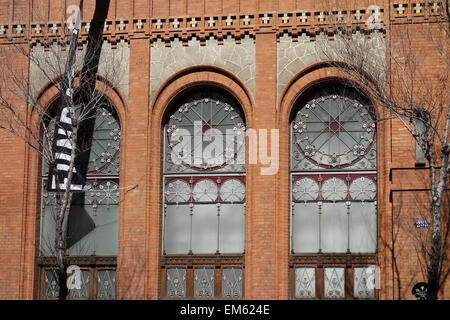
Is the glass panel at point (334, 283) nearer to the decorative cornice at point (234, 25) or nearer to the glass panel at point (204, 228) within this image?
the glass panel at point (204, 228)

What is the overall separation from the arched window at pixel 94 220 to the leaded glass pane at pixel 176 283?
149 centimetres

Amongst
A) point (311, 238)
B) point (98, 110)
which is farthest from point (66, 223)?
point (311, 238)

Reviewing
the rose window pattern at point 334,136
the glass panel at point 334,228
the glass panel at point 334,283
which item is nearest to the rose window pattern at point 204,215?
the rose window pattern at point 334,136

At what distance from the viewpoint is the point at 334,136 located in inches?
919

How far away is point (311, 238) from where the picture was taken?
75.6 ft

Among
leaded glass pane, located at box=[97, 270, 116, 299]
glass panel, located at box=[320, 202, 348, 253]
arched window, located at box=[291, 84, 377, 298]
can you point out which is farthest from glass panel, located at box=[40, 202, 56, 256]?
glass panel, located at box=[320, 202, 348, 253]

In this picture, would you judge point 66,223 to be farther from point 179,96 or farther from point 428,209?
point 428,209

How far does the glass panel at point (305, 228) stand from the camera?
75.6 ft

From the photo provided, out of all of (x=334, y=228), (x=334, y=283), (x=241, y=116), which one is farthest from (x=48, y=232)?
(x=334, y=283)

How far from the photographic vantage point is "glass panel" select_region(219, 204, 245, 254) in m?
23.3

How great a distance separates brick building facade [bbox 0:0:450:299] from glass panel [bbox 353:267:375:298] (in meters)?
0.08

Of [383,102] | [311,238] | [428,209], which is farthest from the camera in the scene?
[311,238]

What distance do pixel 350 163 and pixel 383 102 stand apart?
11.6 feet

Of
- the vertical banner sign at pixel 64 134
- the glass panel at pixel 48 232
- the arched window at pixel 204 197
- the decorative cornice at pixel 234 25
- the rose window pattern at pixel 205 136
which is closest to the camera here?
the vertical banner sign at pixel 64 134
